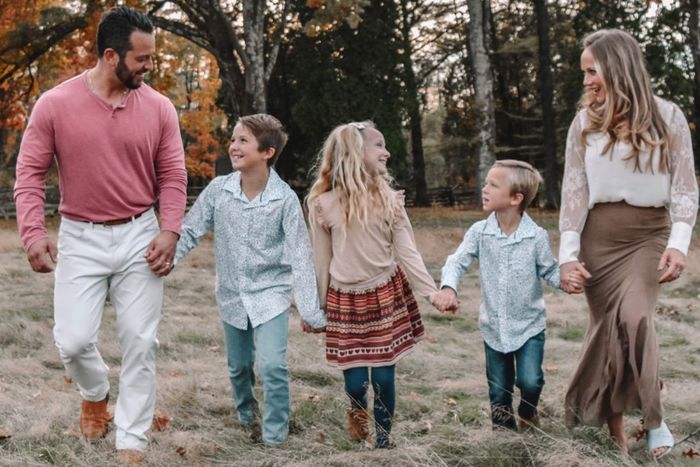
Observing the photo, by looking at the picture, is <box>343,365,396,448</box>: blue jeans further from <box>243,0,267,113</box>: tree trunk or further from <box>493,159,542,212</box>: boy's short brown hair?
<box>243,0,267,113</box>: tree trunk

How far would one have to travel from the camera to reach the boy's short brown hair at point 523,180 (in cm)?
465

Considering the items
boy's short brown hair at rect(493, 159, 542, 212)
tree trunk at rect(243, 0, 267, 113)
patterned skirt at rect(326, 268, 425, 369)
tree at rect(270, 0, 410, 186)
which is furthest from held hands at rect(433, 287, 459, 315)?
tree at rect(270, 0, 410, 186)

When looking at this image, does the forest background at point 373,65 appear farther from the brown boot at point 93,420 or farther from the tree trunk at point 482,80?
the brown boot at point 93,420

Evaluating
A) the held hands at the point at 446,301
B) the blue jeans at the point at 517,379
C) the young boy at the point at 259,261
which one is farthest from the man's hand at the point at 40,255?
the blue jeans at the point at 517,379

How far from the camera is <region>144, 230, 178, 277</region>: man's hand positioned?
4.27 m

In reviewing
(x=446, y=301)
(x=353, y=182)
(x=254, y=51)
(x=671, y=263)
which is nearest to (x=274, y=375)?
(x=446, y=301)

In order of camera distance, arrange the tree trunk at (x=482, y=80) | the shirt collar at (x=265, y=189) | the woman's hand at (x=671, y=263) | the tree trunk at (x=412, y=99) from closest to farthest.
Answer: the woman's hand at (x=671, y=263) < the shirt collar at (x=265, y=189) < the tree trunk at (x=482, y=80) < the tree trunk at (x=412, y=99)

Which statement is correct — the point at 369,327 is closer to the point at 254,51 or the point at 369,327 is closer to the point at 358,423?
the point at 358,423

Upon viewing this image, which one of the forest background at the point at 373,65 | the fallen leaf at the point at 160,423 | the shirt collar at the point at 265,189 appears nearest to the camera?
the shirt collar at the point at 265,189

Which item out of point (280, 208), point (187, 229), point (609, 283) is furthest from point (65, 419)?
point (609, 283)

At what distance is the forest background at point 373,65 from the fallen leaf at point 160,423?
443 inches

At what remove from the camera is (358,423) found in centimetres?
455

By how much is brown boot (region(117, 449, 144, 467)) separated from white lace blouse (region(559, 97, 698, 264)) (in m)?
2.23

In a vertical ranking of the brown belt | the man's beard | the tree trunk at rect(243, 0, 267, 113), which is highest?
the tree trunk at rect(243, 0, 267, 113)
